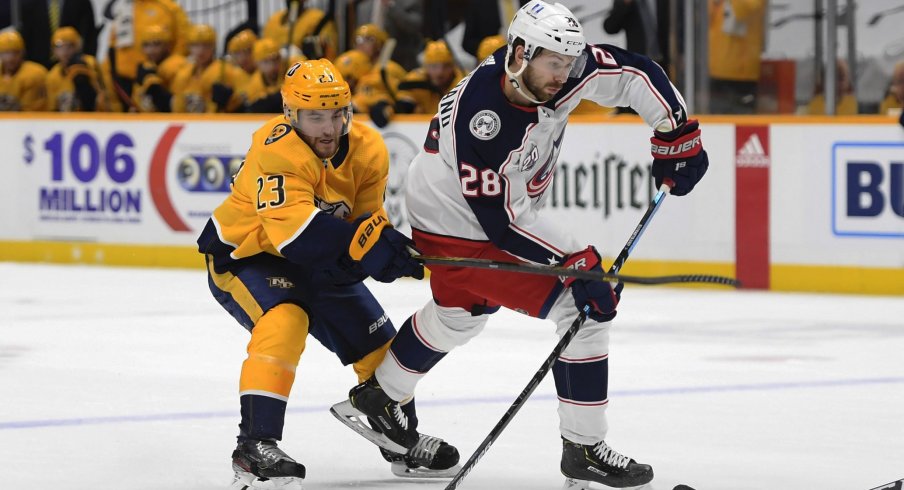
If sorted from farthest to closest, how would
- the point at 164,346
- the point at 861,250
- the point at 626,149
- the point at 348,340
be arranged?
the point at 626,149, the point at 861,250, the point at 164,346, the point at 348,340

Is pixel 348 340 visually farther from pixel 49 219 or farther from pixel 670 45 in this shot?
pixel 49 219

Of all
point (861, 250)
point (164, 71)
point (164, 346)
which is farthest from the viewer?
point (164, 71)

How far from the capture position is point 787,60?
28.6 feet

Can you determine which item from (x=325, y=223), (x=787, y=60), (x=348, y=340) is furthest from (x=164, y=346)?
(x=787, y=60)

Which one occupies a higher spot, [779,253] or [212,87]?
[212,87]

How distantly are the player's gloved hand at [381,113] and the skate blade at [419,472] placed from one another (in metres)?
5.24

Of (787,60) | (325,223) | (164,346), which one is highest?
(787,60)

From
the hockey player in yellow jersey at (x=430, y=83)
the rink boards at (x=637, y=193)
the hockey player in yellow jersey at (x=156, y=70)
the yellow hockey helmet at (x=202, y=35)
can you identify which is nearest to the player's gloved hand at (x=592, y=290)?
the rink boards at (x=637, y=193)

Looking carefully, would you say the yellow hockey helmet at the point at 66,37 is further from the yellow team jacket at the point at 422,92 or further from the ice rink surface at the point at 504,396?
the ice rink surface at the point at 504,396

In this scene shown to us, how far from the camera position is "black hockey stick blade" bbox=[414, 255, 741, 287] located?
380cm

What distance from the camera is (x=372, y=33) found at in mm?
10469

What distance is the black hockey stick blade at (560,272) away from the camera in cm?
380

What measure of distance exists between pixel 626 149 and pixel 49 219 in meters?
3.87

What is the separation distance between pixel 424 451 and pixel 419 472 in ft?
0.18
